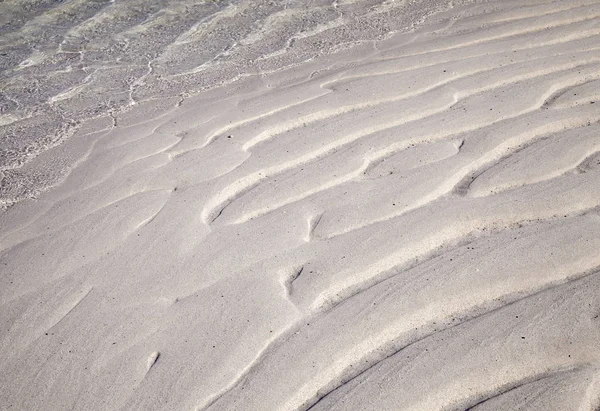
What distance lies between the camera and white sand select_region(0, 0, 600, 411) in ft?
5.08

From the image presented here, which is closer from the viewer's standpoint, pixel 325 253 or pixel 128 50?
pixel 325 253

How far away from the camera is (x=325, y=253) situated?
1.92 metres

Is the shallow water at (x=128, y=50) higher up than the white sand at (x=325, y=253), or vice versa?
the shallow water at (x=128, y=50)

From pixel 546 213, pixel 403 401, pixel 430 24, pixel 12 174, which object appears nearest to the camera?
pixel 403 401

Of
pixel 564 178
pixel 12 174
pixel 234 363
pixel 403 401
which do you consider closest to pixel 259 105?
pixel 12 174

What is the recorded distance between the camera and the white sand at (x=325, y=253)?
1549 millimetres

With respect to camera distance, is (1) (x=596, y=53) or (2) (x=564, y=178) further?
(1) (x=596, y=53)

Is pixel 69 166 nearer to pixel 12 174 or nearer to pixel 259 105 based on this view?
pixel 12 174

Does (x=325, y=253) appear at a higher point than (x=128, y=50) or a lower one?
lower

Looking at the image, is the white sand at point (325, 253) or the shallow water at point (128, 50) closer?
the white sand at point (325, 253)

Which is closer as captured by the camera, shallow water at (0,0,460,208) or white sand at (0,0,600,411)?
white sand at (0,0,600,411)

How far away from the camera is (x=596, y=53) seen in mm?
3059

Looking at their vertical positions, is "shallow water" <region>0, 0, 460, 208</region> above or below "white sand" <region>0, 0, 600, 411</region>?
above

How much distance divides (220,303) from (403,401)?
55 centimetres
